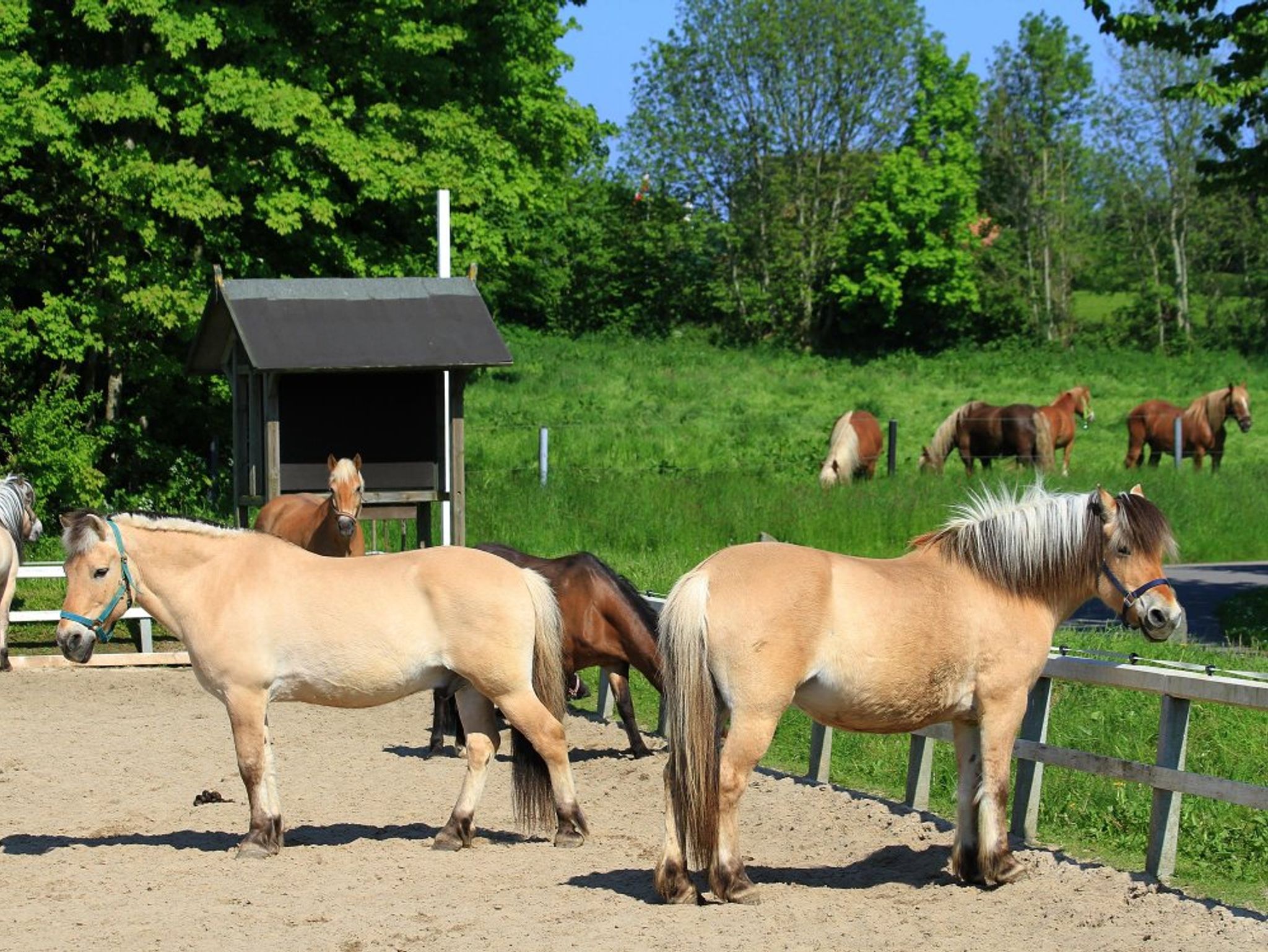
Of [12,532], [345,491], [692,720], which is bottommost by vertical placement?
[12,532]

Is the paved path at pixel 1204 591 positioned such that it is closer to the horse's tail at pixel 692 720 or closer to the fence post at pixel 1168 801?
the fence post at pixel 1168 801

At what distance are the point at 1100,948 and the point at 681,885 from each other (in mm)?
1641

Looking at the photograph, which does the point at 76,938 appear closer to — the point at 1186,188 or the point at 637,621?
the point at 637,621

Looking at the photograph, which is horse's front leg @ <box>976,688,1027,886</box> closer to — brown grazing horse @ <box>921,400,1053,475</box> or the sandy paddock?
the sandy paddock

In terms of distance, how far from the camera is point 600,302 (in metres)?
53.2

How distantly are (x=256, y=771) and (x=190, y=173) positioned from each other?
47.8 feet

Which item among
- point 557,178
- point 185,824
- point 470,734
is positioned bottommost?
point 185,824

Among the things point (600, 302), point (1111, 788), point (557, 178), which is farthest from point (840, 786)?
point (600, 302)

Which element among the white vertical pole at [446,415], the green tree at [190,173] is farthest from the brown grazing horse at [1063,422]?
the white vertical pole at [446,415]

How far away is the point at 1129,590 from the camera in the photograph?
682cm

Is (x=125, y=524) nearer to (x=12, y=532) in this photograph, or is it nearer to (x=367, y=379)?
(x=12, y=532)

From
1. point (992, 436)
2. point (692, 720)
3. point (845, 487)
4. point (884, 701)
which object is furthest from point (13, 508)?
point (992, 436)

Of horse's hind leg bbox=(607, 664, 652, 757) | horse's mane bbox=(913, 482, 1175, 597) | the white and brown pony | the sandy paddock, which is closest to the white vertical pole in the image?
the white and brown pony

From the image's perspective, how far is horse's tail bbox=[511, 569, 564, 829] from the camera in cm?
774
